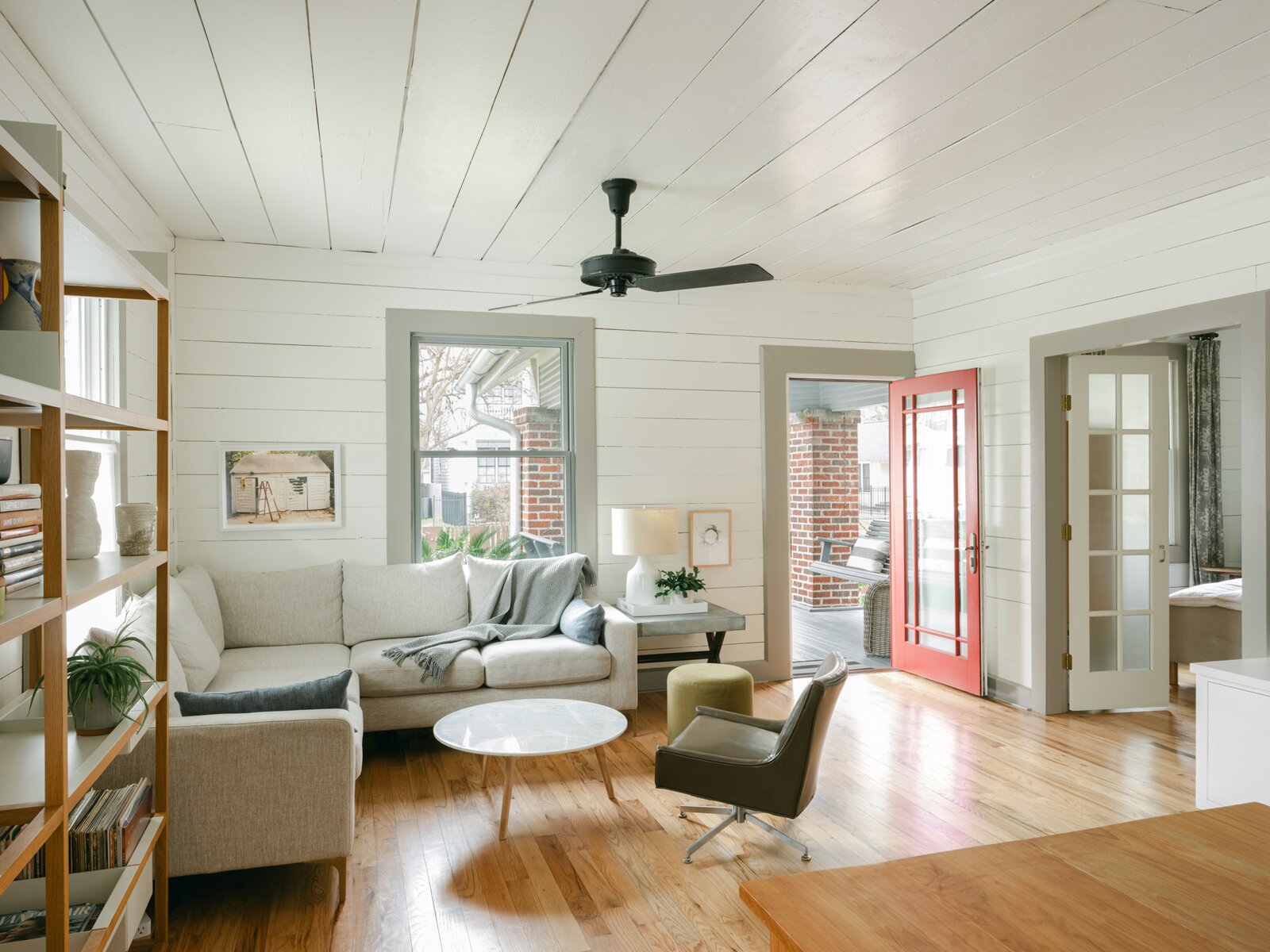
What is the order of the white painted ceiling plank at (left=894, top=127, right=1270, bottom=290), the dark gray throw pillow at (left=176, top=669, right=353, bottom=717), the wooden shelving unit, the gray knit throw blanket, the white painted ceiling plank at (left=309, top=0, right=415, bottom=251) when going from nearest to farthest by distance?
the wooden shelving unit < the white painted ceiling plank at (left=309, top=0, right=415, bottom=251) < the dark gray throw pillow at (left=176, top=669, right=353, bottom=717) < the white painted ceiling plank at (left=894, top=127, right=1270, bottom=290) < the gray knit throw blanket

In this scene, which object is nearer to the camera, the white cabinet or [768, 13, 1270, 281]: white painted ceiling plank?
[768, 13, 1270, 281]: white painted ceiling plank

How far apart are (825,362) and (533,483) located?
7.04ft

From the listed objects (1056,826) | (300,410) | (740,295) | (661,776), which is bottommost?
(1056,826)

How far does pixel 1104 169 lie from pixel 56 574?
12.6ft

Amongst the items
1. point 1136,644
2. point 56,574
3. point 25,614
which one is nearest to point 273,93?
point 56,574

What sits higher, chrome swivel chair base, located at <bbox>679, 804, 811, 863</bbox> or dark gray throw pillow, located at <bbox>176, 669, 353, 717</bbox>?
dark gray throw pillow, located at <bbox>176, 669, 353, 717</bbox>

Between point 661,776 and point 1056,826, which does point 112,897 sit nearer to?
point 661,776

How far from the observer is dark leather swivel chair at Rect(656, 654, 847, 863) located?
2.73 meters

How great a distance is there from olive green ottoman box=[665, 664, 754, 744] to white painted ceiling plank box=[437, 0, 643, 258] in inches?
93.6

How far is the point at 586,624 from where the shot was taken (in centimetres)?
438

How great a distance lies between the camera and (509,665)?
13.6 feet

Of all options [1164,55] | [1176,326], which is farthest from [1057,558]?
[1164,55]

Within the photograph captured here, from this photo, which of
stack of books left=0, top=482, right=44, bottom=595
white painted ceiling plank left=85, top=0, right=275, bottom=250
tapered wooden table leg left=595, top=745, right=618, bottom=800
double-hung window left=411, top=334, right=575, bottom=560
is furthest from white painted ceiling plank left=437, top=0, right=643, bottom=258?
tapered wooden table leg left=595, top=745, right=618, bottom=800

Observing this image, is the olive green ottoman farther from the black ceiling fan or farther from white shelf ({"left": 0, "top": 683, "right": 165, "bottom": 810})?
white shelf ({"left": 0, "top": 683, "right": 165, "bottom": 810})
